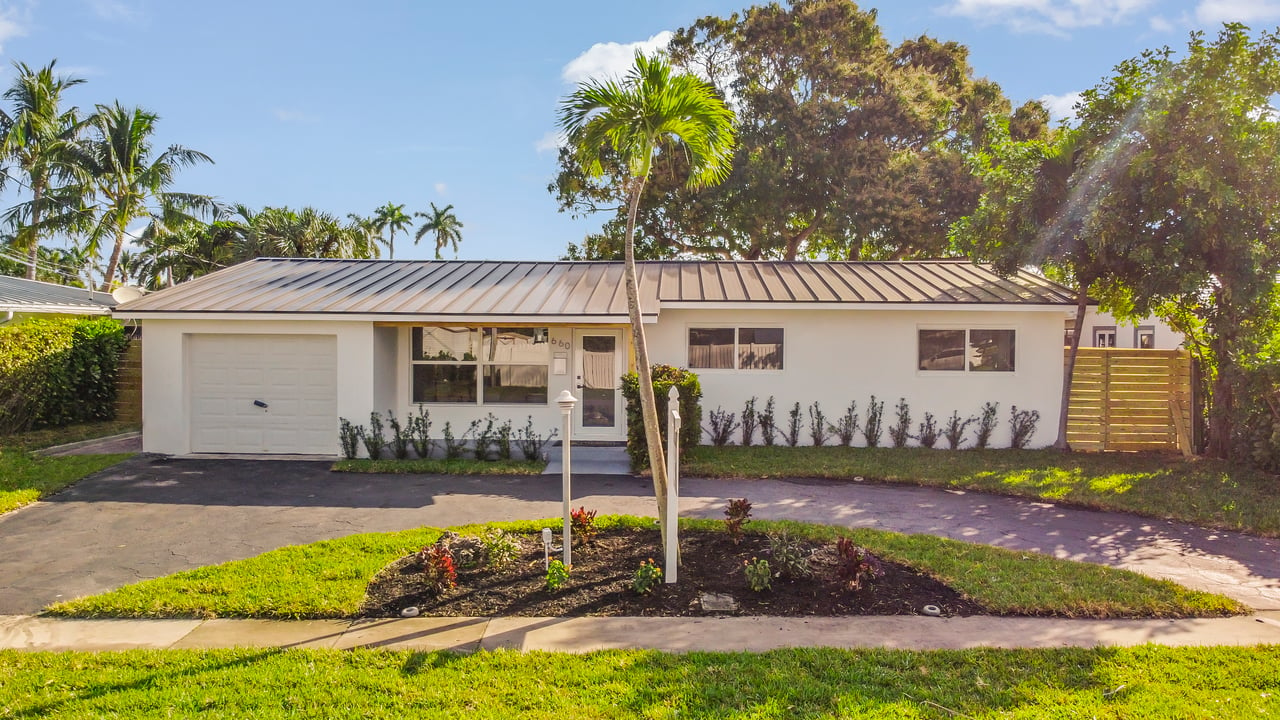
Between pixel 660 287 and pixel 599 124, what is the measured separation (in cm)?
722

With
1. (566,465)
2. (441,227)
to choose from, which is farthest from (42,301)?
(441,227)

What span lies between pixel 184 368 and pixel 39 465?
7.35 ft

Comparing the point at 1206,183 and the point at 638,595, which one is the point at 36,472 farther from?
the point at 1206,183

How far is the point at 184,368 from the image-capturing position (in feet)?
35.8

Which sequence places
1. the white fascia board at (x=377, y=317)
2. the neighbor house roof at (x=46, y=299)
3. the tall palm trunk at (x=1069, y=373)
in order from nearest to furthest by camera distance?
the white fascia board at (x=377, y=317), the tall palm trunk at (x=1069, y=373), the neighbor house roof at (x=46, y=299)

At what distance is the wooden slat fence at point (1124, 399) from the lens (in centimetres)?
1138

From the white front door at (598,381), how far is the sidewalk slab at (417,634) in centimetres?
741

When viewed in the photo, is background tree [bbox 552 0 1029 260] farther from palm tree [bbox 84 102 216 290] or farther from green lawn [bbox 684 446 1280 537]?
palm tree [bbox 84 102 216 290]

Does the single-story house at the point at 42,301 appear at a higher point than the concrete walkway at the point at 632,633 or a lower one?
higher

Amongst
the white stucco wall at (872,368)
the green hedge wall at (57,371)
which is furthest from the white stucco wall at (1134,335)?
the green hedge wall at (57,371)

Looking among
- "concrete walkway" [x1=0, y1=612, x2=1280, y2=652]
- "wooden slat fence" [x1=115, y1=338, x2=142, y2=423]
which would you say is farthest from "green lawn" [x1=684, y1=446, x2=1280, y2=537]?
"wooden slat fence" [x1=115, y1=338, x2=142, y2=423]

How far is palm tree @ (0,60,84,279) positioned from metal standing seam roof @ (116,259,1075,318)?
17.2 metres

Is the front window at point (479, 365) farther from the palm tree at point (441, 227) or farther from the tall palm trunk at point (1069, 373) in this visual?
the palm tree at point (441, 227)

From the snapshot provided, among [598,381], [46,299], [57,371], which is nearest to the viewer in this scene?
[598,381]
